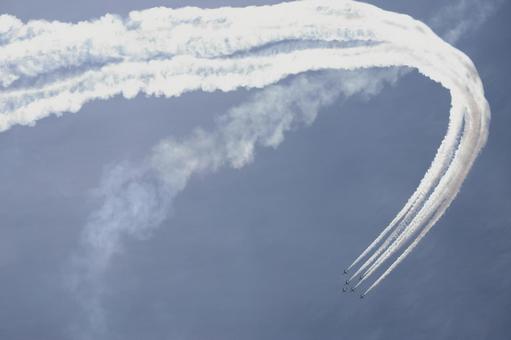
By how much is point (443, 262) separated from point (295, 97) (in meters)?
24.9

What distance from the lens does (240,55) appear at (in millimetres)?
57000

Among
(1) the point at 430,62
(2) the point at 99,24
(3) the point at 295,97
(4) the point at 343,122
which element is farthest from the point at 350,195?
(2) the point at 99,24

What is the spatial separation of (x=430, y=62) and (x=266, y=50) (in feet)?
43.0

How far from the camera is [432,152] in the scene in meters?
71.6

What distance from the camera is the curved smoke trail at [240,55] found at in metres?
56.4

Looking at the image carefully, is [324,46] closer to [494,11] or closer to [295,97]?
[295,97]

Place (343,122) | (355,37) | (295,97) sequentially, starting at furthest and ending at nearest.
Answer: (343,122), (295,97), (355,37)

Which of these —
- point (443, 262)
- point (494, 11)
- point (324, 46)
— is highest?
point (494, 11)

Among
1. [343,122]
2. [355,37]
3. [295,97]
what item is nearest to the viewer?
[355,37]

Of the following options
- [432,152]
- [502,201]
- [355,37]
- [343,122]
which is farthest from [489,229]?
[355,37]

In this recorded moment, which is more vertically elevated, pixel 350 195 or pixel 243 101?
pixel 243 101

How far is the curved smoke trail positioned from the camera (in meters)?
56.4

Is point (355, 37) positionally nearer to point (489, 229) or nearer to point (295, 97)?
point (295, 97)

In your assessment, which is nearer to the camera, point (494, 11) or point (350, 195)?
point (494, 11)
